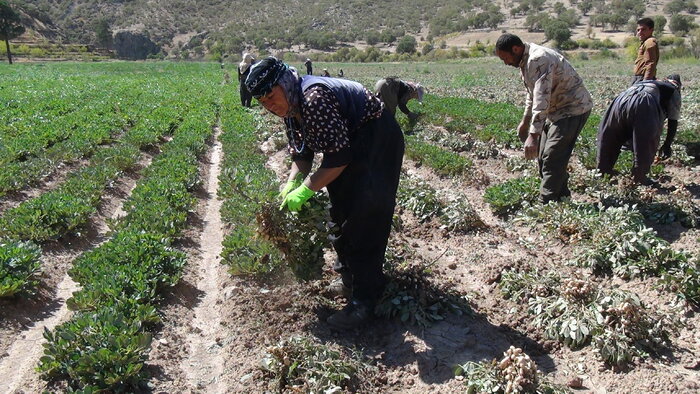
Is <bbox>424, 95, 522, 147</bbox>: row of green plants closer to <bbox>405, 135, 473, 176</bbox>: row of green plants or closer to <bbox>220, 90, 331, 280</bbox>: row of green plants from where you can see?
<bbox>405, 135, 473, 176</bbox>: row of green plants

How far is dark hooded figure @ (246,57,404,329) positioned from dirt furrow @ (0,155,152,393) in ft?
6.62

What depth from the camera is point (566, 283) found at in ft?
12.1

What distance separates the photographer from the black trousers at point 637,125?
563 cm

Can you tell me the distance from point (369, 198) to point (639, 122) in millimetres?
3987

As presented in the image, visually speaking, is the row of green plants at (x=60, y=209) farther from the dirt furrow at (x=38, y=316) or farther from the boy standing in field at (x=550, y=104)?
the boy standing in field at (x=550, y=104)

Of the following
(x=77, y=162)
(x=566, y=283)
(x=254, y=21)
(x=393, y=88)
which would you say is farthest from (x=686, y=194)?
(x=254, y=21)

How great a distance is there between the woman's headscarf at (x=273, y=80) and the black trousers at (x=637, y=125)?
4.40m

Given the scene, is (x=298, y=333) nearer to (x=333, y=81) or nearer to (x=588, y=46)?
(x=333, y=81)

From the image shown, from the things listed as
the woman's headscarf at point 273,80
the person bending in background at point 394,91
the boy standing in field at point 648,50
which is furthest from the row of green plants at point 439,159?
the woman's headscarf at point 273,80

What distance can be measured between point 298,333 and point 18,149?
7.36m

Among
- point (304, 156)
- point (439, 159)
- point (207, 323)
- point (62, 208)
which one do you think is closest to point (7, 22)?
point (62, 208)

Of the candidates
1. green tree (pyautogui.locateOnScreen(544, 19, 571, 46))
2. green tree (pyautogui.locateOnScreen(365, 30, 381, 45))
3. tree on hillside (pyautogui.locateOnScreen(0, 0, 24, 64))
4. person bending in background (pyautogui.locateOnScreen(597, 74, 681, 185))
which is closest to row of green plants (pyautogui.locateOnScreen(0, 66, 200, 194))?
person bending in background (pyautogui.locateOnScreen(597, 74, 681, 185))

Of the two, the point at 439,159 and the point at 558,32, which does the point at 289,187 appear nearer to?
the point at 439,159

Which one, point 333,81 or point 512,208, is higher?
point 333,81
